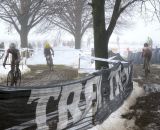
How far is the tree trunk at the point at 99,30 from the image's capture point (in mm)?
14977

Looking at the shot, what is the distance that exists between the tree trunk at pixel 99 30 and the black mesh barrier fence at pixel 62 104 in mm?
4509

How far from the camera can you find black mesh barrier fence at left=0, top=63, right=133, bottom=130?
5.79 m

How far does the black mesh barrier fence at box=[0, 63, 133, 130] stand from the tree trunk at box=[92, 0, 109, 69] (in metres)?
4.51

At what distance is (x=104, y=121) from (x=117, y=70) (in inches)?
98.1

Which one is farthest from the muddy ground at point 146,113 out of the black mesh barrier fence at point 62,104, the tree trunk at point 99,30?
the tree trunk at point 99,30

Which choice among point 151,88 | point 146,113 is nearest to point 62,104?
point 146,113

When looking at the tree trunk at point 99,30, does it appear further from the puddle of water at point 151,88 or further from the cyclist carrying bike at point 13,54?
the cyclist carrying bike at point 13,54

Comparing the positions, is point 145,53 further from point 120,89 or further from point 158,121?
point 158,121

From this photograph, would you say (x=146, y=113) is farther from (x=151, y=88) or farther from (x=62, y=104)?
(x=151, y=88)

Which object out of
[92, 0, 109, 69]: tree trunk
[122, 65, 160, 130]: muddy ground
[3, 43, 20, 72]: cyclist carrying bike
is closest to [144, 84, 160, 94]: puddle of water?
[122, 65, 160, 130]: muddy ground

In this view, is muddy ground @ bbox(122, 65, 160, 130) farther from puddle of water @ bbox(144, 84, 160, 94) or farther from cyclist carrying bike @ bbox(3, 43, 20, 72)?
cyclist carrying bike @ bbox(3, 43, 20, 72)

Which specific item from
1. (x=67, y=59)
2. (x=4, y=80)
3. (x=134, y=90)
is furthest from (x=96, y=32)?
(x=67, y=59)

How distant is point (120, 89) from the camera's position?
11.6m

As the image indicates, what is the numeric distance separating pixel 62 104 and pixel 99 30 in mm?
8297
